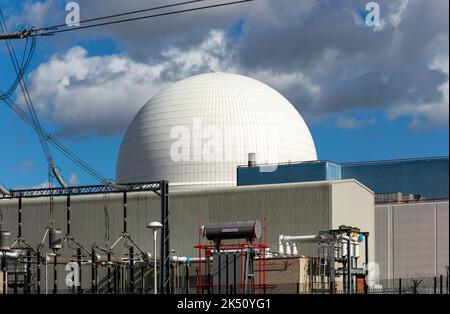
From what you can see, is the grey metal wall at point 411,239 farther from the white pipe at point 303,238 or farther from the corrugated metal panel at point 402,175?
the white pipe at point 303,238

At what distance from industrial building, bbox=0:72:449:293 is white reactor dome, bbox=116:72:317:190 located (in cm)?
12

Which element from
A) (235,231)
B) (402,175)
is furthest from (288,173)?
(235,231)

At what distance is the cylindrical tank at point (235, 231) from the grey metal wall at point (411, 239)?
27.2 m

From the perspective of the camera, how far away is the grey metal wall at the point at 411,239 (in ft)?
286

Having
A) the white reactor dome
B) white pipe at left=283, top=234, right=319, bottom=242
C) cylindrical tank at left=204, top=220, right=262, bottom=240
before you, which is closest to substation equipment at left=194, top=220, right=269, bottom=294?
cylindrical tank at left=204, top=220, right=262, bottom=240

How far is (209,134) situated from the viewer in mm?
99062

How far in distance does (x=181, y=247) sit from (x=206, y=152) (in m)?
17.6

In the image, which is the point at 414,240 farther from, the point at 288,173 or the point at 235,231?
the point at 235,231

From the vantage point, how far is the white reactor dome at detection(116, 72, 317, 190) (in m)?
98.2

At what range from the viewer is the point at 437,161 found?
99.5m

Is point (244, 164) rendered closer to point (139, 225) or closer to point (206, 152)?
point (206, 152)

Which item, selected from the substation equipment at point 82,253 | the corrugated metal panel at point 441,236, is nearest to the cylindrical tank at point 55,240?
the substation equipment at point 82,253

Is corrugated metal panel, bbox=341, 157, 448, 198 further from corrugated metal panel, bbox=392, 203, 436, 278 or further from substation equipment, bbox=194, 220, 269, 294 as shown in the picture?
substation equipment, bbox=194, 220, 269, 294
